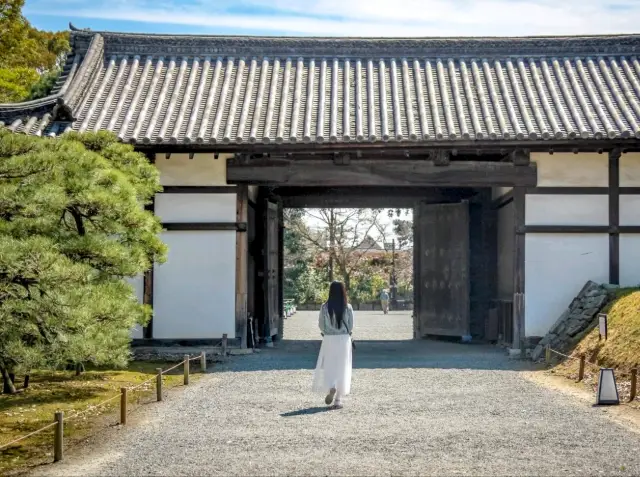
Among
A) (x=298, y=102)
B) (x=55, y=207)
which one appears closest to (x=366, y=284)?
(x=298, y=102)

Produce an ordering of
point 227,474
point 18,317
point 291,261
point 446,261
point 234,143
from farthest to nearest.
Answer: point 291,261 → point 446,261 → point 234,143 → point 18,317 → point 227,474

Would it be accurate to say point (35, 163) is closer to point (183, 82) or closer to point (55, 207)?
point (55, 207)

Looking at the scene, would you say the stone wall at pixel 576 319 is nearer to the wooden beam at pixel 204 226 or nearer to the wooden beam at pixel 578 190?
the wooden beam at pixel 578 190

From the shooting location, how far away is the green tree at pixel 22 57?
78.6 feet

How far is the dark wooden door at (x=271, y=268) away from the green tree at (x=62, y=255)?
21.0ft

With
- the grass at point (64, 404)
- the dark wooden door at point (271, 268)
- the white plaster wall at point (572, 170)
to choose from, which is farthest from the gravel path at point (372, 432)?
the dark wooden door at point (271, 268)

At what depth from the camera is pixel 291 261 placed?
41.8m

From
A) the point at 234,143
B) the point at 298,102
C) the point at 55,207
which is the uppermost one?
the point at 298,102

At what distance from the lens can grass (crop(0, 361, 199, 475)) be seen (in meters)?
7.41

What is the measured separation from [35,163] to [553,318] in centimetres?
956

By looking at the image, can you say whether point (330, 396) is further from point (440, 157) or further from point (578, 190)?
point (578, 190)

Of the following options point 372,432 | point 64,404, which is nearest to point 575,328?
point 372,432

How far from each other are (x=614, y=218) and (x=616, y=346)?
360cm

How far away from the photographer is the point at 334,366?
29.9 feet
